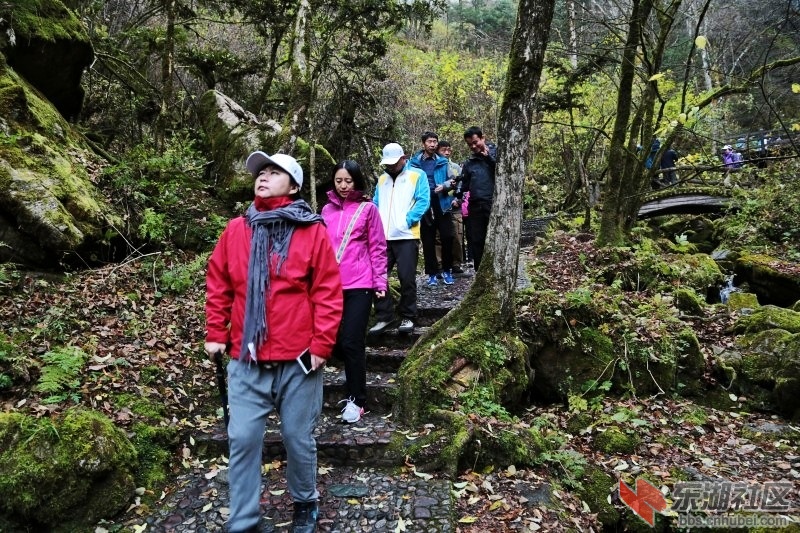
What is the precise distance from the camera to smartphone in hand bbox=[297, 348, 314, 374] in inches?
123

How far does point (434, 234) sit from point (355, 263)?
367 cm

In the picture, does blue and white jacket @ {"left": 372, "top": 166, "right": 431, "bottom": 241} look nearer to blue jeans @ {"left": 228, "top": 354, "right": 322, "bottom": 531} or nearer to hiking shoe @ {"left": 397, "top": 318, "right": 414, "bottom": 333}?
hiking shoe @ {"left": 397, "top": 318, "right": 414, "bottom": 333}

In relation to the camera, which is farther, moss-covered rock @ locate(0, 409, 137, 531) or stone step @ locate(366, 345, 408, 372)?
stone step @ locate(366, 345, 408, 372)

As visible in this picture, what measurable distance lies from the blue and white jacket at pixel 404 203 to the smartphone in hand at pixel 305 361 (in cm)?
294

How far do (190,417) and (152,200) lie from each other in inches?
172

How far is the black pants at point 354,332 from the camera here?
4.60 meters

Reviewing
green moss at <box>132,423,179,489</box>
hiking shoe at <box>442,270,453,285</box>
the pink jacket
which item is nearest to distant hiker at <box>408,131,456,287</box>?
hiking shoe at <box>442,270,453,285</box>

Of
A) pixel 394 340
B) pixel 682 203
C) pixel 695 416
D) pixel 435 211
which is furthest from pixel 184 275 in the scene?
pixel 682 203

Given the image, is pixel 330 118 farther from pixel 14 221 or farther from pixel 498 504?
pixel 498 504

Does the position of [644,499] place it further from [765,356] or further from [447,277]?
[447,277]

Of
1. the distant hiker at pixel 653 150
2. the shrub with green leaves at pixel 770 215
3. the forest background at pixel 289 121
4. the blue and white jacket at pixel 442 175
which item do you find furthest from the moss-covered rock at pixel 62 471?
the shrub with green leaves at pixel 770 215

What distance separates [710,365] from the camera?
21.4 feet

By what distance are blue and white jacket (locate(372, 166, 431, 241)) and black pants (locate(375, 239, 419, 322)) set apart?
0.11m

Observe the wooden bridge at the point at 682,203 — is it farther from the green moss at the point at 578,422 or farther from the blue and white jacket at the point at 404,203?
the blue and white jacket at the point at 404,203
